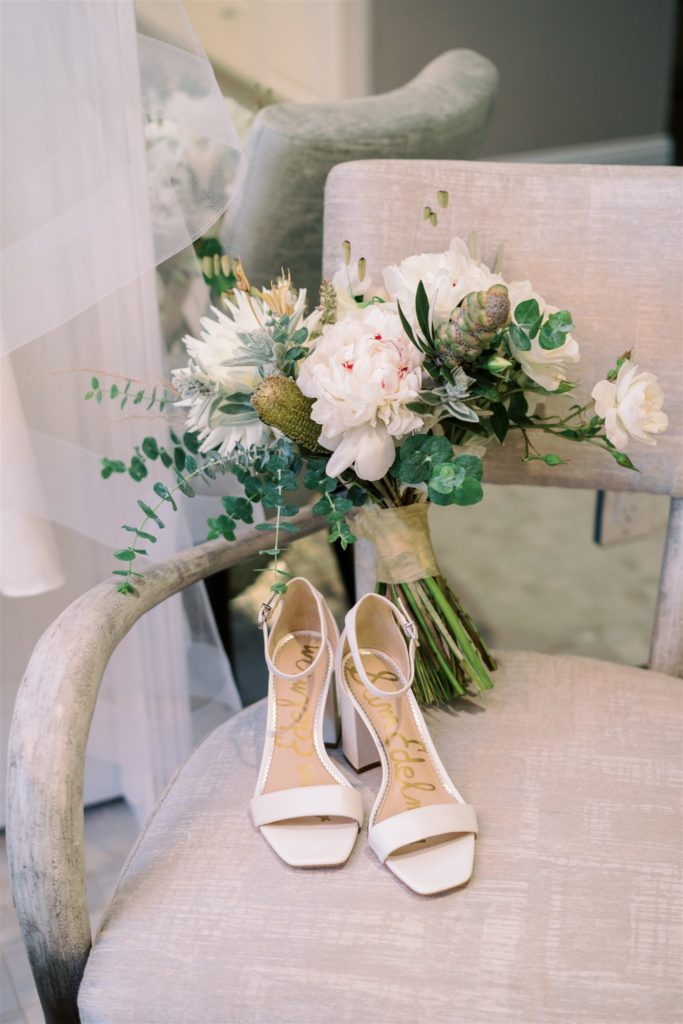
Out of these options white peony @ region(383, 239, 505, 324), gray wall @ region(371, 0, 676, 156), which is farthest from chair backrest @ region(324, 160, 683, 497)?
gray wall @ region(371, 0, 676, 156)

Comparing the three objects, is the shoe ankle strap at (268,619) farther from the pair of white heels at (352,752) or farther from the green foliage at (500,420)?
the green foliage at (500,420)

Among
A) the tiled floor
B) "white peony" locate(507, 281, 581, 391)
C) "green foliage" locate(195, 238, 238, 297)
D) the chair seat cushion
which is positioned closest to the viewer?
the chair seat cushion

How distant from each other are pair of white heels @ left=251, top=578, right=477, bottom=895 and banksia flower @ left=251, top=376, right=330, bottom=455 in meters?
0.16

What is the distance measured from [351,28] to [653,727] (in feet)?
8.62

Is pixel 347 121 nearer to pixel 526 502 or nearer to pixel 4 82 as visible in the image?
pixel 4 82

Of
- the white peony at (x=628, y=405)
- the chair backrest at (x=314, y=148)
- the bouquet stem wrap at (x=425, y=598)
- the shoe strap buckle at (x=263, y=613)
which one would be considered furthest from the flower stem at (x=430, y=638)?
the chair backrest at (x=314, y=148)

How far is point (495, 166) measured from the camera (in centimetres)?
95

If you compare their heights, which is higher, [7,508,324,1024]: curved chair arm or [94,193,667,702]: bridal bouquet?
[94,193,667,702]: bridal bouquet

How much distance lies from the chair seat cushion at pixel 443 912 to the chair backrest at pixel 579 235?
32 centimetres

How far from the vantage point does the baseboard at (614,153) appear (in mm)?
3451

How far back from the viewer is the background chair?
680mm

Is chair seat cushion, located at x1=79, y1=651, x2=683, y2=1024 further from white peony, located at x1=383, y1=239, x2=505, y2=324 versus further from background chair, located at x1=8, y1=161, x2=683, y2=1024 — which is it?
white peony, located at x1=383, y1=239, x2=505, y2=324

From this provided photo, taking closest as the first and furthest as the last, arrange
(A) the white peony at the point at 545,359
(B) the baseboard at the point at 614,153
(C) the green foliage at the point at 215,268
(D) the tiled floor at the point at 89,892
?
(A) the white peony at the point at 545,359, (C) the green foliage at the point at 215,268, (D) the tiled floor at the point at 89,892, (B) the baseboard at the point at 614,153

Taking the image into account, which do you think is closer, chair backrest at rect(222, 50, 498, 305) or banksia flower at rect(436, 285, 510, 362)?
banksia flower at rect(436, 285, 510, 362)
